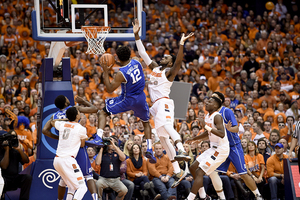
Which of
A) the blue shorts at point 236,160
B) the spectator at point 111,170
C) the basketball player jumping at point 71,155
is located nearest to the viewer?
the basketball player jumping at point 71,155

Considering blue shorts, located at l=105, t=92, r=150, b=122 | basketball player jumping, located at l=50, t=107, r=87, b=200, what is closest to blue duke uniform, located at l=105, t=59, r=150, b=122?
blue shorts, located at l=105, t=92, r=150, b=122

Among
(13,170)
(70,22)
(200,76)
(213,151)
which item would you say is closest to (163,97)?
(213,151)

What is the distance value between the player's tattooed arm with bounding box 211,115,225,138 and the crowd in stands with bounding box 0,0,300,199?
2.91 m

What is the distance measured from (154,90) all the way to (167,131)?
800 mm

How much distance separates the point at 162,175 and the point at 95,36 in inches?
145

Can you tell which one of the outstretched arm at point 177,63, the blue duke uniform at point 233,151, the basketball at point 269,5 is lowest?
the blue duke uniform at point 233,151

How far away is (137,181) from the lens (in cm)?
1020

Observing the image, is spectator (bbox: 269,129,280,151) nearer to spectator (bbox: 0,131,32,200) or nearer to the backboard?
the backboard

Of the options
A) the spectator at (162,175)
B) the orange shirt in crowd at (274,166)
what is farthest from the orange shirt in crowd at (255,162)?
the spectator at (162,175)

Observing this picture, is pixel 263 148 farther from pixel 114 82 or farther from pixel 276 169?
pixel 114 82

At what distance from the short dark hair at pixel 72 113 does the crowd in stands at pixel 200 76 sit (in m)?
2.68

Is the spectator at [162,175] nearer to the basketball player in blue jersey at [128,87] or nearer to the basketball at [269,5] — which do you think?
the basketball player in blue jersey at [128,87]

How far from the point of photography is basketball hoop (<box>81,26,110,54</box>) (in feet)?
28.8

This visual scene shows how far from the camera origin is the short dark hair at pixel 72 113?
24.6 feet
